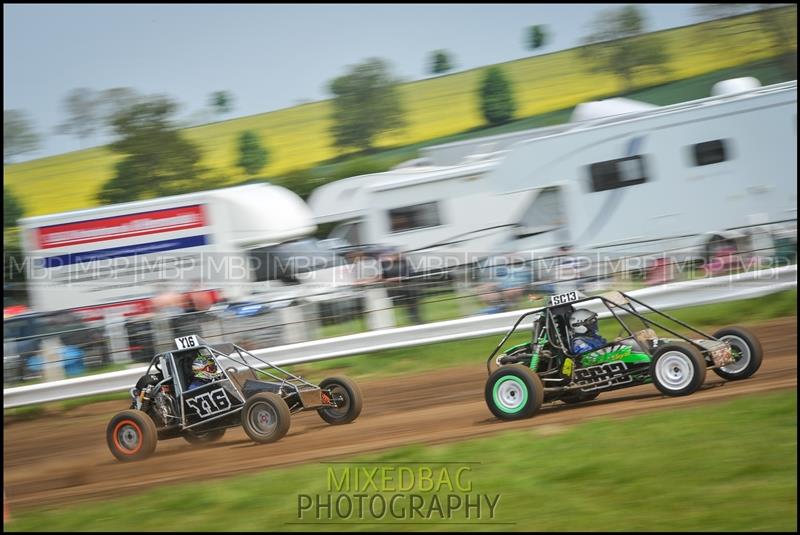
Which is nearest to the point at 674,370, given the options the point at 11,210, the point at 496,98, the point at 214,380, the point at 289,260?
the point at 214,380

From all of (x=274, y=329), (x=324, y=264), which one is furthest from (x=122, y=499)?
(x=324, y=264)

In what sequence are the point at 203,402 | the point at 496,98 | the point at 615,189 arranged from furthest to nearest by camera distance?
the point at 496,98, the point at 615,189, the point at 203,402

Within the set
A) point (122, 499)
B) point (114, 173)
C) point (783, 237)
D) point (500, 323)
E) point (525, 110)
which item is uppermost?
point (525, 110)

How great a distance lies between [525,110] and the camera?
3703 centimetres

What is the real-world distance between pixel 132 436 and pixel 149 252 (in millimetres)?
6168

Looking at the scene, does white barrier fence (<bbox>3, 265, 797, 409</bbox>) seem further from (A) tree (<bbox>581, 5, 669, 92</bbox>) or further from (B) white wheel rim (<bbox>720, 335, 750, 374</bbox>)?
(A) tree (<bbox>581, 5, 669, 92</bbox>)

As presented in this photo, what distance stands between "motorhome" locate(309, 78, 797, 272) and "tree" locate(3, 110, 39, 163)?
17811 millimetres

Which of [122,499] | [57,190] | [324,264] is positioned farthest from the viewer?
[57,190]

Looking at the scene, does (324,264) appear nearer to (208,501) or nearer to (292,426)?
(292,426)

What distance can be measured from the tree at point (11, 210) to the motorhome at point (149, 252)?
9.98 metres

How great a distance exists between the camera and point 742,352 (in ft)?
26.2

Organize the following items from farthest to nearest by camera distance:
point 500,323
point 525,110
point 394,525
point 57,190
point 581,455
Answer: point 525,110
point 57,190
point 500,323
point 581,455
point 394,525

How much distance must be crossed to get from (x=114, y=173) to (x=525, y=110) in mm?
18290

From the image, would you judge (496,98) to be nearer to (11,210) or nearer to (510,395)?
(11,210)
